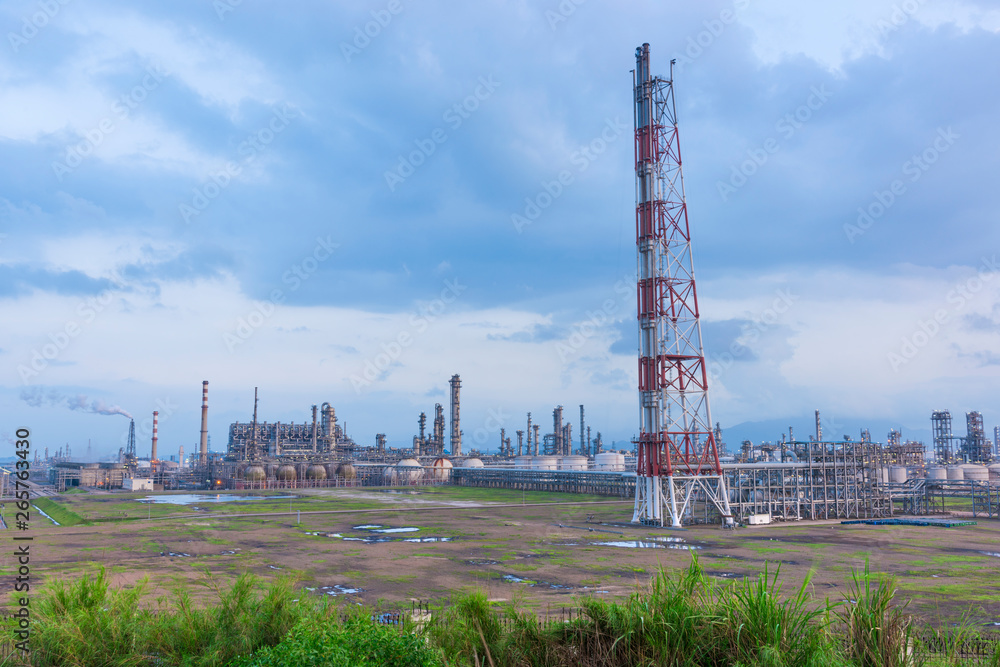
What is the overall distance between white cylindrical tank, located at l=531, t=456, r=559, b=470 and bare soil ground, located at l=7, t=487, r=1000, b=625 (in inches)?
2157

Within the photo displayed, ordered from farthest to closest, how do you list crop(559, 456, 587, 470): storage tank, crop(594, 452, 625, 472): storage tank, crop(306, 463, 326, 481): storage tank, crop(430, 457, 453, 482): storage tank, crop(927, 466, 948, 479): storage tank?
1. crop(430, 457, 453, 482): storage tank
2. crop(559, 456, 587, 470): storage tank
3. crop(306, 463, 326, 481): storage tank
4. crop(594, 452, 625, 472): storage tank
5. crop(927, 466, 948, 479): storage tank

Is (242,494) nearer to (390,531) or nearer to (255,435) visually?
(255,435)

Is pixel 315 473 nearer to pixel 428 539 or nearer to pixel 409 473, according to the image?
pixel 409 473

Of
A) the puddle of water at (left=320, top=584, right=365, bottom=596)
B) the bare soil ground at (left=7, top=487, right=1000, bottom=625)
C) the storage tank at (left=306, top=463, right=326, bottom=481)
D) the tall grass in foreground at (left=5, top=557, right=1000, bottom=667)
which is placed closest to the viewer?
the tall grass in foreground at (left=5, top=557, right=1000, bottom=667)

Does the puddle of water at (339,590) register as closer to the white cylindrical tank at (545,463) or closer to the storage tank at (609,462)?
the storage tank at (609,462)

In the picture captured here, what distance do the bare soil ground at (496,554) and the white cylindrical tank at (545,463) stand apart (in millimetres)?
54792

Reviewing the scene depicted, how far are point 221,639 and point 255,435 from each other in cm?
12644

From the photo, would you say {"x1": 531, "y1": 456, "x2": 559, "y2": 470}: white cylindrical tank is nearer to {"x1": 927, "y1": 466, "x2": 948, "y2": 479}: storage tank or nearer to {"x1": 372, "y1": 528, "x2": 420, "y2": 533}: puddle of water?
{"x1": 927, "y1": 466, "x2": 948, "y2": 479}: storage tank

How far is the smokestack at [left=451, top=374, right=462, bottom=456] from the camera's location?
14400 cm

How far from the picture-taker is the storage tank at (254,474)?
4498 inches

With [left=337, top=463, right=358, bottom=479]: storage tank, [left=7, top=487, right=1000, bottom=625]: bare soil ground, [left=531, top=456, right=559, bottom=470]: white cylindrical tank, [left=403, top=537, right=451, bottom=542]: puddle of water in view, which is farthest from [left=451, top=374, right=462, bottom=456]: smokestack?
[left=403, top=537, right=451, bottom=542]: puddle of water

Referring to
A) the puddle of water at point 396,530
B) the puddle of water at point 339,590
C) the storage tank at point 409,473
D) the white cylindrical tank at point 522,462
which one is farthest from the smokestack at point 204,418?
the puddle of water at point 339,590

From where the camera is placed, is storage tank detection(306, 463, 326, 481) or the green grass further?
storage tank detection(306, 463, 326, 481)

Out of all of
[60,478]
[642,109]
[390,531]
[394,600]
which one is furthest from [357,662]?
[60,478]
